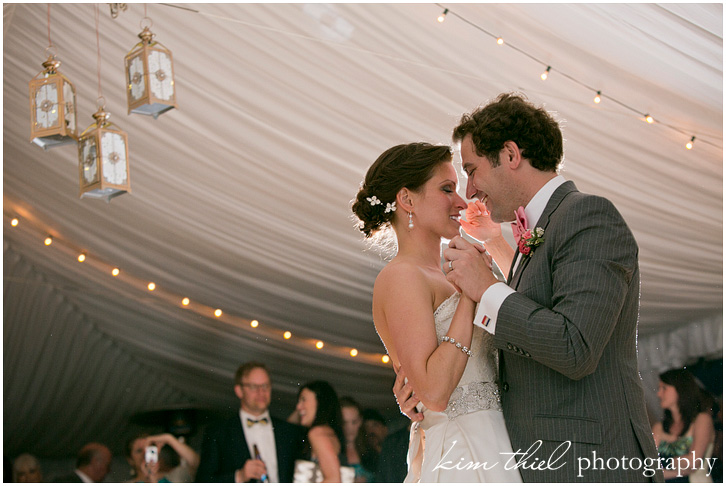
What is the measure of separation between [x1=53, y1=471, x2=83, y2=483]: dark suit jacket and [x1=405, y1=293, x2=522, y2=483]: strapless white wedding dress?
3.81m

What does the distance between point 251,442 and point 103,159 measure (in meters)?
3.03

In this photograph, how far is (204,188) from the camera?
17.1 ft

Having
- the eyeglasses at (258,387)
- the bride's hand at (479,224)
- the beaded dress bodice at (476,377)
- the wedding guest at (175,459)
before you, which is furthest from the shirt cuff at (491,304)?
the wedding guest at (175,459)

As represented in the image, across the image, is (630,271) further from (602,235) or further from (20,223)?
(20,223)

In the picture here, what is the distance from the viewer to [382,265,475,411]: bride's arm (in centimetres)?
202

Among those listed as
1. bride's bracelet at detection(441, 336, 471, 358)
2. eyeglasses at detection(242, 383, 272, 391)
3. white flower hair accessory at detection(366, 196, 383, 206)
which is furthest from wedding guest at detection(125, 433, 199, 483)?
bride's bracelet at detection(441, 336, 471, 358)

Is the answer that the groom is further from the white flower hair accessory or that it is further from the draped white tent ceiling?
the draped white tent ceiling

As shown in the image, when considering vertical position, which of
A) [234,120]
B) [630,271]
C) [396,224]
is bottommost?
[630,271]

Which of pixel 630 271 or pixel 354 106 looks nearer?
pixel 630 271

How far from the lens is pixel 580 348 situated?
1655 millimetres

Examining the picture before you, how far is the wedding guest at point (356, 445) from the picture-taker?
5.62 m

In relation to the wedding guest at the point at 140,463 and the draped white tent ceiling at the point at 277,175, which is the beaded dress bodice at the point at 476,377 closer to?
the draped white tent ceiling at the point at 277,175

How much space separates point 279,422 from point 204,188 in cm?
183

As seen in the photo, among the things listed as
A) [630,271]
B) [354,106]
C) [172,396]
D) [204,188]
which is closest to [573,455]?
[630,271]
